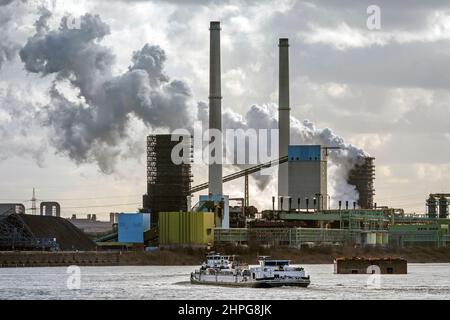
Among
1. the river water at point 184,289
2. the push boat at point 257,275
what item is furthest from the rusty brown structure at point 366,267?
the push boat at point 257,275

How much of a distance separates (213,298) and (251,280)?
67.1ft

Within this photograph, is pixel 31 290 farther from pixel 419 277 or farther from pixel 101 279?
pixel 419 277

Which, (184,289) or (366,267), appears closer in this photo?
(184,289)

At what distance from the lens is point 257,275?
490 feet

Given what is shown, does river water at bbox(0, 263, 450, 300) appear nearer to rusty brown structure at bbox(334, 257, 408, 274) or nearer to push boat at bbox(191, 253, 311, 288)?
push boat at bbox(191, 253, 311, 288)

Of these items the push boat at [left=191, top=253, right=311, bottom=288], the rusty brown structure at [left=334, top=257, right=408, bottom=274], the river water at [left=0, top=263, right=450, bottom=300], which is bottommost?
the river water at [left=0, top=263, right=450, bottom=300]

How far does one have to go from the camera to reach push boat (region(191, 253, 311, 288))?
147625mm

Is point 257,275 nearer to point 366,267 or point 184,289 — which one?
point 184,289

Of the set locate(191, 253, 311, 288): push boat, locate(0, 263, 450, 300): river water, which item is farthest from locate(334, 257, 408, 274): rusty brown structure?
locate(191, 253, 311, 288): push boat

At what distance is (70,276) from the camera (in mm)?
180375

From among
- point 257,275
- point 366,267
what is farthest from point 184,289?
point 366,267

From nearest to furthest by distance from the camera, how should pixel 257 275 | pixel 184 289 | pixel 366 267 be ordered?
pixel 184 289
pixel 257 275
pixel 366 267

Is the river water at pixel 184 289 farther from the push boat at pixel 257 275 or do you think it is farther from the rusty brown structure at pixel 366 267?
the rusty brown structure at pixel 366 267
